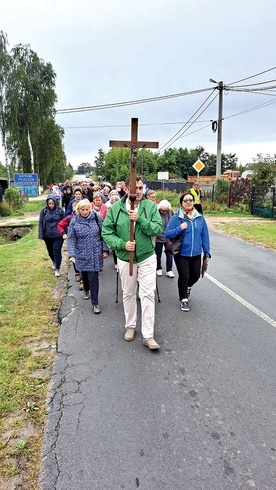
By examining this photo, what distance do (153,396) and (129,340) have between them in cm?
105

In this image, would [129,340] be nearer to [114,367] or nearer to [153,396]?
[114,367]

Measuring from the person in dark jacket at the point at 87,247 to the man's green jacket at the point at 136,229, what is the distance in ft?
3.58

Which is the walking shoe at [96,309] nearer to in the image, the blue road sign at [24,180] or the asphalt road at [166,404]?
the asphalt road at [166,404]

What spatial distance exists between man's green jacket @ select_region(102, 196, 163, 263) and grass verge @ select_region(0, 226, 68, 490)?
1392mm

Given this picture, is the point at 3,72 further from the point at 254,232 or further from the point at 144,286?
the point at 144,286

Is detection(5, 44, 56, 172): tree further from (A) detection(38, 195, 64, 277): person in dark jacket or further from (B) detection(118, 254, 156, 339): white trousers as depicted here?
(B) detection(118, 254, 156, 339): white trousers

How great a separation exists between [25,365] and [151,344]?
4.35 feet

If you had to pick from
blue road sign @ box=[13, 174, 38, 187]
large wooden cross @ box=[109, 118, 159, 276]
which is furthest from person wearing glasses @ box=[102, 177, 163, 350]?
blue road sign @ box=[13, 174, 38, 187]

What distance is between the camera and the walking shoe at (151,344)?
11.7 ft

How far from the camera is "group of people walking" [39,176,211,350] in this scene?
360 centimetres

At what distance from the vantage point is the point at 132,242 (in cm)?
345

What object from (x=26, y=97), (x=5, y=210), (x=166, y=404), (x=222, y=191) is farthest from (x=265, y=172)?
(x=26, y=97)

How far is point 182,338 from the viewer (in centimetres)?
389

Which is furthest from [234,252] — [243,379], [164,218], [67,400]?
[67,400]
